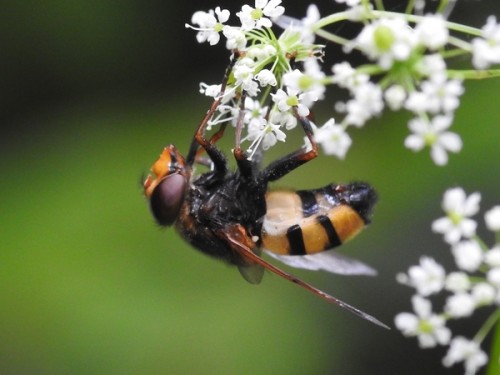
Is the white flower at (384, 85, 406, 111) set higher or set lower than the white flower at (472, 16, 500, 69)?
lower

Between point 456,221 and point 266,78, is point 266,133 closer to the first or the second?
point 266,78

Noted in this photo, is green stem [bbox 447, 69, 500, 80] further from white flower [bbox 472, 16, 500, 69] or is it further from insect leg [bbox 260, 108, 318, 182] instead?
insect leg [bbox 260, 108, 318, 182]

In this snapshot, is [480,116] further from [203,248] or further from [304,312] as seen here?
[203,248]

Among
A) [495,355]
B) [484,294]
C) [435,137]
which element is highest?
[435,137]

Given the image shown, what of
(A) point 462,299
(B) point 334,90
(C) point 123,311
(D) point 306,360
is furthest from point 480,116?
(A) point 462,299

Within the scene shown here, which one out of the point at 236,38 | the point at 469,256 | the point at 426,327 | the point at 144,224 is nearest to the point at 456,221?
the point at 469,256

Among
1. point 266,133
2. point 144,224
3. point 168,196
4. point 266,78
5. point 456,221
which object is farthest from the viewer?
point 144,224

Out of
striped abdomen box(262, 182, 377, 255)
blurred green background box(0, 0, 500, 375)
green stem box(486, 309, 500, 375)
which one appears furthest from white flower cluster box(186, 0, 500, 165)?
blurred green background box(0, 0, 500, 375)
